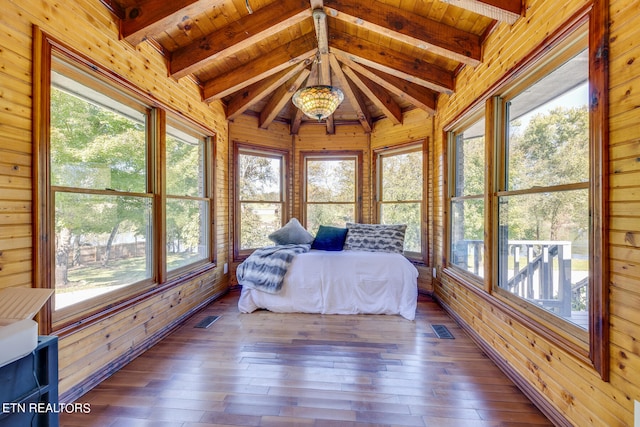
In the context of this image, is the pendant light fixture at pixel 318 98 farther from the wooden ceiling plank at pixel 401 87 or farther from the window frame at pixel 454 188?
the window frame at pixel 454 188

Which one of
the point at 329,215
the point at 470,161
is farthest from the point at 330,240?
the point at 470,161

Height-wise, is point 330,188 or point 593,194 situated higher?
point 330,188

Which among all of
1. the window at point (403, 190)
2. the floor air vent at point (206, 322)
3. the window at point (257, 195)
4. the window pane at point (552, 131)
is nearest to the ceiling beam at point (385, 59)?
the window pane at point (552, 131)

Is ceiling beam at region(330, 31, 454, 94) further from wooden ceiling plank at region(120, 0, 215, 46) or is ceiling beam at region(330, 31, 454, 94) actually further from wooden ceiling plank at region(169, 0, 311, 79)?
wooden ceiling plank at region(120, 0, 215, 46)

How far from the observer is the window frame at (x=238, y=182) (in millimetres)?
4164

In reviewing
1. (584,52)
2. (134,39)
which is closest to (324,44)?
(134,39)

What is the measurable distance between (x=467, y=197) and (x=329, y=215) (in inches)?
88.3

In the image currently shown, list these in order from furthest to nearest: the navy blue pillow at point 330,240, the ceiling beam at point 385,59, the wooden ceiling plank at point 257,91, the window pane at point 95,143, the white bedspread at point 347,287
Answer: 1. the navy blue pillow at point 330,240
2. the wooden ceiling plank at point 257,91
3. the white bedspread at point 347,287
4. the ceiling beam at point 385,59
5. the window pane at point 95,143

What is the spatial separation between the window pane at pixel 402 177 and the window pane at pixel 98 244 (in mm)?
3257

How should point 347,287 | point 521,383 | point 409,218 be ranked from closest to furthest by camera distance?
point 521,383 < point 347,287 < point 409,218

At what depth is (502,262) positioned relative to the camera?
228cm

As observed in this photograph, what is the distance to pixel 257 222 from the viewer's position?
14.4 feet

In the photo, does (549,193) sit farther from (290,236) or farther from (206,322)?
(206,322)

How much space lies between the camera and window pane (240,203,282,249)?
431cm
